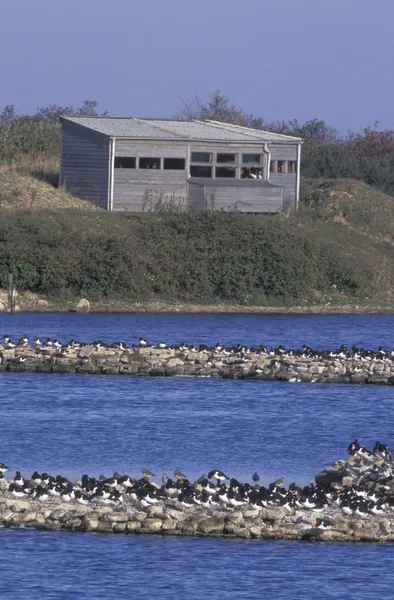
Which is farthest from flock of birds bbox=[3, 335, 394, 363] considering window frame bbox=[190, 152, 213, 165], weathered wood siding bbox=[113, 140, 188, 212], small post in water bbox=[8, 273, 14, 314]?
window frame bbox=[190, 152, 213, 165]

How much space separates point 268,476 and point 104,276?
39021 mm

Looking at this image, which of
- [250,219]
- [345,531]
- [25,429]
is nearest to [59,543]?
[345,531]

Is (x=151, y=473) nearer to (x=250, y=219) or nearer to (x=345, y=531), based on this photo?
(x=345, y=531)

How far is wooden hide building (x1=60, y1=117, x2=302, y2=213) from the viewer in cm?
7331

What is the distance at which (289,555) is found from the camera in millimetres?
24125

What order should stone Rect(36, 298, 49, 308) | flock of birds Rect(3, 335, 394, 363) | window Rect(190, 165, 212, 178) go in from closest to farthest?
flock of birds Rect(3, 335, 394, 363), stone Rect(36, 298, 49, 308), window Rect(190, 165, 212, 178)

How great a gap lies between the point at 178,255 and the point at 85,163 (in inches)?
283

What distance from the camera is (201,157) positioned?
76188 mm

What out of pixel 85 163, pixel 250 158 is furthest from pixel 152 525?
pixel 250 158

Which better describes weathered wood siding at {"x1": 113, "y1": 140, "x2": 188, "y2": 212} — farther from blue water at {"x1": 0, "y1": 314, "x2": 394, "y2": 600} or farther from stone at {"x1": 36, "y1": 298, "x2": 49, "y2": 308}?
blue water at {"x1": 0, "y1": 314, "x2": 394, "y2": 600}

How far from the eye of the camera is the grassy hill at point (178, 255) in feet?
226

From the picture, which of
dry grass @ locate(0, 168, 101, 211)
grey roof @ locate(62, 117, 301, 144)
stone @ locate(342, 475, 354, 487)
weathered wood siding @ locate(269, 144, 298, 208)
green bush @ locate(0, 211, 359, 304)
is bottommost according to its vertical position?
stone @ locate(342, 475, 354, 487)

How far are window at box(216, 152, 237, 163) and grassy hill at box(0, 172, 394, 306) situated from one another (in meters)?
3.43

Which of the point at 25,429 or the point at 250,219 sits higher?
the point at 250,219
